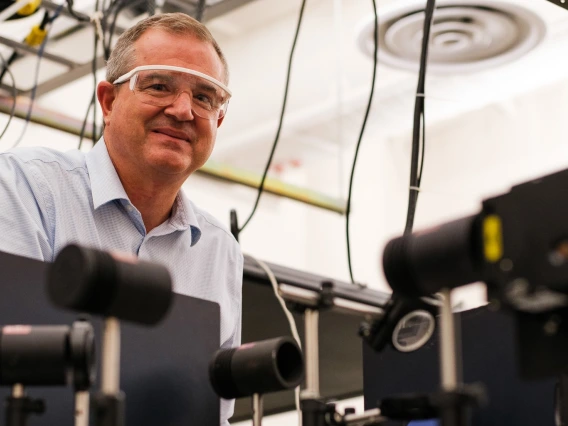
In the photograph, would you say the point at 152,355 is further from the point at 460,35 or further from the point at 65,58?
the point at 65,58

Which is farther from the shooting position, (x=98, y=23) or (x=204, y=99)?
(x=98, y=23)

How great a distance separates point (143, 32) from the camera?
2.01 meters

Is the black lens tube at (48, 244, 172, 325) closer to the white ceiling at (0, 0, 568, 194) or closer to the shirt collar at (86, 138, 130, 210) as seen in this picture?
the shirt collar at (86, 138, 130, 210)

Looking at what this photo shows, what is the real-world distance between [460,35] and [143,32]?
92cm

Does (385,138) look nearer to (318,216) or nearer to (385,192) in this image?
(385,192)

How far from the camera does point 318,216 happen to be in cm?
578

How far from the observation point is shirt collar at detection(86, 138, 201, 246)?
1801 mm

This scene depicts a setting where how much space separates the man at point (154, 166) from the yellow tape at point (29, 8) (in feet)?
1.87

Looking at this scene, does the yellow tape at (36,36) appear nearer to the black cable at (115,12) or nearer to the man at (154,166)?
the black cable at (115,12)

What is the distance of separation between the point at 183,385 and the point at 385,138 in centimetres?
427

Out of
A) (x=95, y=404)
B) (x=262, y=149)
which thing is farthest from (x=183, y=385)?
(x=262, y=149)

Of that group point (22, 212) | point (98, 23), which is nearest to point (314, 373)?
point (22, 212)

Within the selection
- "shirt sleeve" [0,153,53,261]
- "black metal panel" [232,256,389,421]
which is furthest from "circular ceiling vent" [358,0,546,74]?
"shirt sleeve" [0,153,53,261]

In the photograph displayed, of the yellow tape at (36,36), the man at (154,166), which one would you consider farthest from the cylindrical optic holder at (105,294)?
the yellow tape at (36,36)
